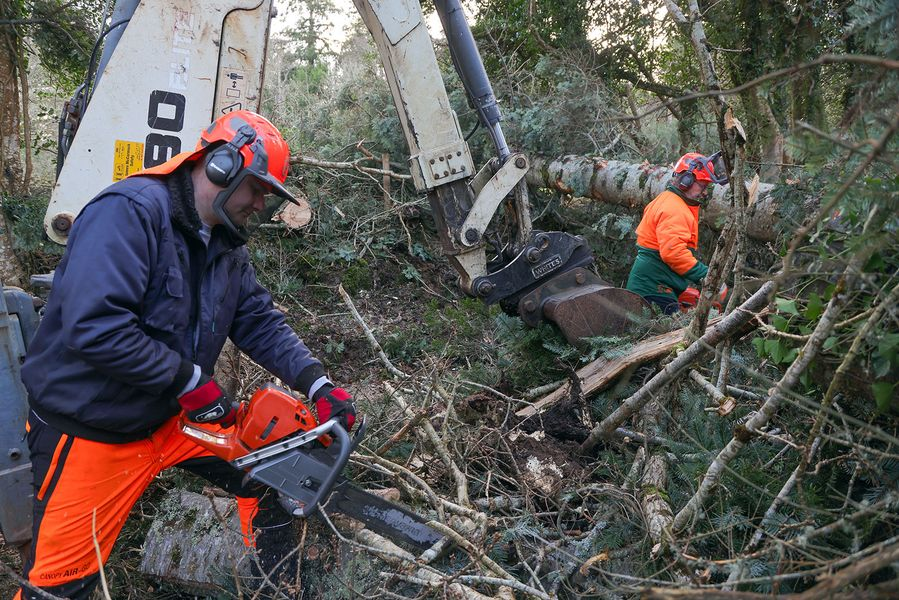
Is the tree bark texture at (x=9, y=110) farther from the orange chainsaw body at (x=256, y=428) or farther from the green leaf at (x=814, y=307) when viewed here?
the green leaf at (x=814, y=307)

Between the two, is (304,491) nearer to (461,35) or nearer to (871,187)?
(871,187)

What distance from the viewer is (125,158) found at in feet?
12.7

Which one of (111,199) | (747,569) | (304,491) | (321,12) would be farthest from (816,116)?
(321,12)

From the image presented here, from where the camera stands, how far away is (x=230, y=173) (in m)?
2.75

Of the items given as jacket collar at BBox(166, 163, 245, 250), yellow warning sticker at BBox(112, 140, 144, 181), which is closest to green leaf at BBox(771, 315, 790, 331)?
jacket collar at BBox(166, 163, 245, 250)

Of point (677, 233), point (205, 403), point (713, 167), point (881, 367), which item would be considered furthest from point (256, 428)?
point (713, 167)

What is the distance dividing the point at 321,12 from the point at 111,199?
14230 millimetres

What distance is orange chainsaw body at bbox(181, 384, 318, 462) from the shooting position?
283 centimetres

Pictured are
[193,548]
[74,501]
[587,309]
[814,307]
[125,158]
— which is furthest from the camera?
[587,309]

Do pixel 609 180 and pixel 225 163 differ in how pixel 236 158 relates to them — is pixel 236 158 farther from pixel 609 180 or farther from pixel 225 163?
pixel 609 180

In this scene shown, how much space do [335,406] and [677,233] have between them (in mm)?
3345

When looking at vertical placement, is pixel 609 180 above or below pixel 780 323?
above

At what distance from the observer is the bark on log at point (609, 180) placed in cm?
601

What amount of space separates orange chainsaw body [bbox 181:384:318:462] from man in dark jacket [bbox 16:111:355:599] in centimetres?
6
